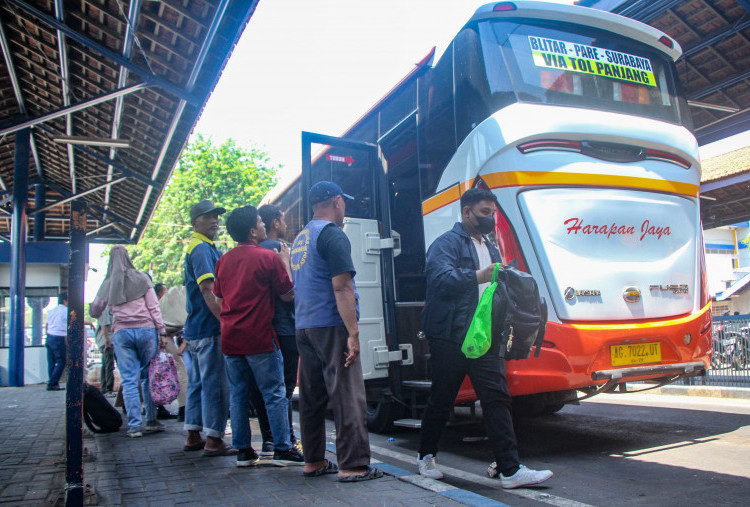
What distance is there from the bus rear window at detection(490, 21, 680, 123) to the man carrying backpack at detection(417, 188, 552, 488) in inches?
58.7

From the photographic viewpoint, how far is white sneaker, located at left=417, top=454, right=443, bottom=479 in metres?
4.18

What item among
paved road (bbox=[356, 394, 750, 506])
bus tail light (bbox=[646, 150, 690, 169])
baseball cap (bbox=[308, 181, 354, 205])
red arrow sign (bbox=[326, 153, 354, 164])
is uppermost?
red arrow sign (bbox=[326, 153, 354, 164])

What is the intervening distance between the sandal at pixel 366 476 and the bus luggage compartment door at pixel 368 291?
2.09 m

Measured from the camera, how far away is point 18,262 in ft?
44.5

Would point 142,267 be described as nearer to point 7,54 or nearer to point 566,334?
point 7,54

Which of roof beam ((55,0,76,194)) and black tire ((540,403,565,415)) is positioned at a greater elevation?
roof beam ((55,0,76,194))

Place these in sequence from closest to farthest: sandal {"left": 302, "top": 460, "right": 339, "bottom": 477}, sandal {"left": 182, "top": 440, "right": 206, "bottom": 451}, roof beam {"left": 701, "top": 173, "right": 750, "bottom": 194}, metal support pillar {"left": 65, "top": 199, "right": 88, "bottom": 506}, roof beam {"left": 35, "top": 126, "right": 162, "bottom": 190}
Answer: metal support pillar {"left": 65, "top": 199, "right": 88, "bottom": 506}, sandal {"left": 302, "top": 460, "right": 339, "bottom": 477}, sandal {"left": 182, "top": 440, "right": 206, "bottom": 451}, roof beam {"left": 701, "top": 173, "right": 750, "bottom": 194}, roof beam {"left": 35, "top": 126, "right": 162, "bottom": 190}

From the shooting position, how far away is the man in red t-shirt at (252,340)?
452cm

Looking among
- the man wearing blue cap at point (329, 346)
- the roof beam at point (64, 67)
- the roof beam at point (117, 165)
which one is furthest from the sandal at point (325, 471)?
the roof beam at point (117, 165)

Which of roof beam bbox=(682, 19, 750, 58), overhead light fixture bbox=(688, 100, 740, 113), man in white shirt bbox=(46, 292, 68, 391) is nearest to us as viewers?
roof beam bbox=(682, 19, 750, 58)

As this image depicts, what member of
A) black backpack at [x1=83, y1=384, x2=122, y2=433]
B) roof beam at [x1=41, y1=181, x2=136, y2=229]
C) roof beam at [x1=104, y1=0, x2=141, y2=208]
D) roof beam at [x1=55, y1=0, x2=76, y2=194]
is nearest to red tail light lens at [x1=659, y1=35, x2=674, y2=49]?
roof beam at [x1=104, y1=0, x2=141, y2=208]

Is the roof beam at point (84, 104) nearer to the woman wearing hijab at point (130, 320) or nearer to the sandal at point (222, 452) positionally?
the woman wearing hijab at point (130, 320)

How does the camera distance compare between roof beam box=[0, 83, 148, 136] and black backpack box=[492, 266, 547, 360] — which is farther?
roof beam box=[0, 83, 148, 136]

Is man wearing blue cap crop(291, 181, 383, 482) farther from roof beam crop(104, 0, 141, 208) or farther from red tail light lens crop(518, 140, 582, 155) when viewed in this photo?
roof beam crop(104, 0, 141, 208)
